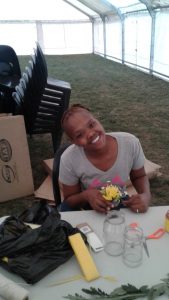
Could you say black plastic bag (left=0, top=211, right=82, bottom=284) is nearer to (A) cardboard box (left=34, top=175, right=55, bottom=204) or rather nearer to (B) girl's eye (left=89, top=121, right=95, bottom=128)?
(B) girl's eye (left=89, top=121, right=95, bottom=128)

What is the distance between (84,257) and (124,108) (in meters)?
4.06

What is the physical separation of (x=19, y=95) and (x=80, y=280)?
2.54 meters

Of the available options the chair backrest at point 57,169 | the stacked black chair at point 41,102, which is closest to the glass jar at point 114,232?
the chair backrest at point 57,169

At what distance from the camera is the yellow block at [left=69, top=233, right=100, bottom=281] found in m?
0.80

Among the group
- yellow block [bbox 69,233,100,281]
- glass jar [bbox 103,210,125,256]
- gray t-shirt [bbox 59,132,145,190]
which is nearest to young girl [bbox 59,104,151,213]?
gray t-shirt [bbox 59,132,145,190]

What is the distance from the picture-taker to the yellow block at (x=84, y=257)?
80 centimetres

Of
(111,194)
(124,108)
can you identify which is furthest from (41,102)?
(124,108)

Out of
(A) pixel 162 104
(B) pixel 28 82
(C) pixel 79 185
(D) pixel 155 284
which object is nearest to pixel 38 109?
(B) pixel 28 82

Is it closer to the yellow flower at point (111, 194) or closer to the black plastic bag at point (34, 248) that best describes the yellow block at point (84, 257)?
the black plastic bag at point (34, 248)

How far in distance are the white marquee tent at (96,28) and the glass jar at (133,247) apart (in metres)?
6.11

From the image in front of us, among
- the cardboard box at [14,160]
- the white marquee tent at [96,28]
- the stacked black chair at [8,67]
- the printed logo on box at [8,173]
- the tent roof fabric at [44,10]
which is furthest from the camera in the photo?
the tent roof fabric at [44,10]

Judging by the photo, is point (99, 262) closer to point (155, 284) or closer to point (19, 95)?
point (155, 284)

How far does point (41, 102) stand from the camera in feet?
8.79

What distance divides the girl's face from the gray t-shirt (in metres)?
0.07
